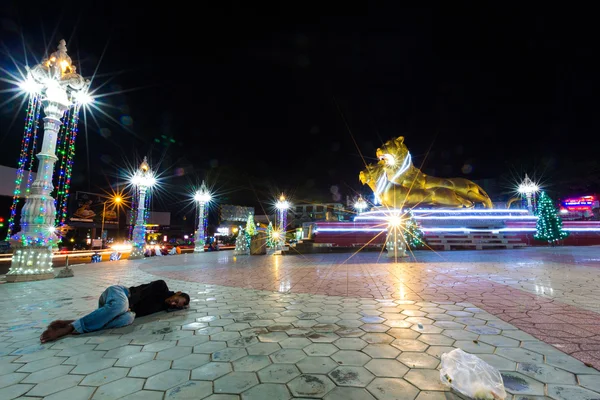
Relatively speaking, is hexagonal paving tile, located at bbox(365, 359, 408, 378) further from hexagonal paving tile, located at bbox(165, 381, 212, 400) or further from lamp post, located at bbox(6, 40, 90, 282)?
lamp post, located at bbox(6, 40, 90, 282)

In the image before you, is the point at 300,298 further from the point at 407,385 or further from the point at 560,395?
the point at 560,395

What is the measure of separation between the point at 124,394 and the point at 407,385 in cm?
212

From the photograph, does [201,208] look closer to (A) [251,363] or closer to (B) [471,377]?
(A) [251,363]

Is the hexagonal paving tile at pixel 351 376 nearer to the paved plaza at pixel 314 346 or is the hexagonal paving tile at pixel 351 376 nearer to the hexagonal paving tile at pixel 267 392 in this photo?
the paved plaza at pixel 314 346

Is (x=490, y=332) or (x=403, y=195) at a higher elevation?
(x=403, y=195)

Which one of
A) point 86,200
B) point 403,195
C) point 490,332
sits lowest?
point 490,332

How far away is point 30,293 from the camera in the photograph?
6332mm

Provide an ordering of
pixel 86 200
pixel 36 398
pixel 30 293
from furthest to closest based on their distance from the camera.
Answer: pixel 86 200 → pixel 30 293 → pixel 36 398

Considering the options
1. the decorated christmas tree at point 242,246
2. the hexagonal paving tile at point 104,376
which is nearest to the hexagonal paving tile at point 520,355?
the hexagonal paving tile at point 104,376

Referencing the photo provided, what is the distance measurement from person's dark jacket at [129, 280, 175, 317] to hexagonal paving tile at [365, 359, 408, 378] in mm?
3408

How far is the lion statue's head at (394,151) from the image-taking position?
21047mm

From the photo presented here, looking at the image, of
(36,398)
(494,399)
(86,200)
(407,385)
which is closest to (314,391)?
(407,385)

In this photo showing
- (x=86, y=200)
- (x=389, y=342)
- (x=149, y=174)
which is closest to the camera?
(x=389, y=342)

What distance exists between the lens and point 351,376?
220 centimetres
